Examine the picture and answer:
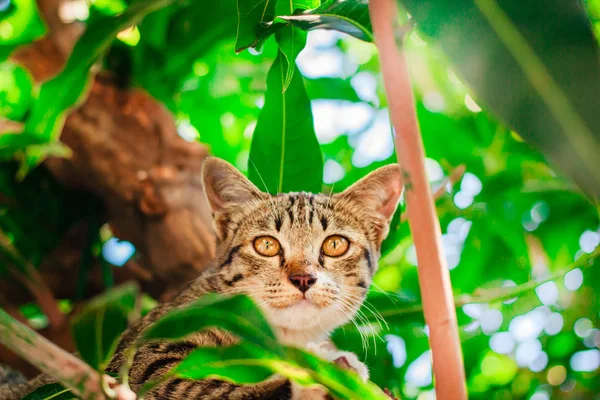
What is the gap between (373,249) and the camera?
6.11 feet

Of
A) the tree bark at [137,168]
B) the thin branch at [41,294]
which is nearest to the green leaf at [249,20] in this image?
the tree bark at [137,168]

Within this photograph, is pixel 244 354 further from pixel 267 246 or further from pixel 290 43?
pixel 267 246

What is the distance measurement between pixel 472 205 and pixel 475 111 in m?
0.47

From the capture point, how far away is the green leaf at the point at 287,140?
1600 mm

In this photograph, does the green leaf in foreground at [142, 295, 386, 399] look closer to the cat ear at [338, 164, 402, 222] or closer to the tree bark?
the cat ear at [338, 164, 402, 222]

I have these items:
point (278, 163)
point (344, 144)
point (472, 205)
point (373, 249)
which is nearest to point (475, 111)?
point (472, 205)

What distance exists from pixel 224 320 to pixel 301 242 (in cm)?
88

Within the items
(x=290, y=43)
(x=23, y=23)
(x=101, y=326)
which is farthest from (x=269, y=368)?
(x=23, y=23)

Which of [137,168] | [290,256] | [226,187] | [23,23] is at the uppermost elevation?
[23,23]

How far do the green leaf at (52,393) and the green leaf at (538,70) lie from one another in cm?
89

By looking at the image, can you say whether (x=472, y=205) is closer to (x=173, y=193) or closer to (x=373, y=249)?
(x=373, y=249)

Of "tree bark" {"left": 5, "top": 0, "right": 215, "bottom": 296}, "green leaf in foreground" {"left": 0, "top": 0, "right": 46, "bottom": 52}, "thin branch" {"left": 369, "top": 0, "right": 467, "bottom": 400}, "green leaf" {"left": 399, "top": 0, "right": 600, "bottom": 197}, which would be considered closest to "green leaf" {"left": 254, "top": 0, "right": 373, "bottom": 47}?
"thin branch" {"left": 369, "top": 0, "right": 467, "bottom": 400}

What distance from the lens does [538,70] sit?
2.67 ft

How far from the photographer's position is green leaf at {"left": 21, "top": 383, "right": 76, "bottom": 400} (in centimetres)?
109
